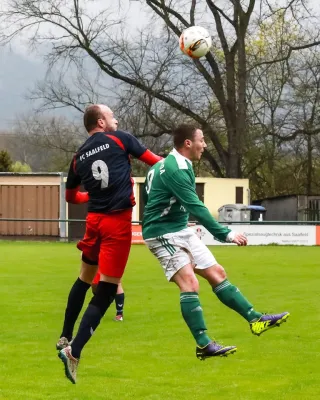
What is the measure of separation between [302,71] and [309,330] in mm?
39215

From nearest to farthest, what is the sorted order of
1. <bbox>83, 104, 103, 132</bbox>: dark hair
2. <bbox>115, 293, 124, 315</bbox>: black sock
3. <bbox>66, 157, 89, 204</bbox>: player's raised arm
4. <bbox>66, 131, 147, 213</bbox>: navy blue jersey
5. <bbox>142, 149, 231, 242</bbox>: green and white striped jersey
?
<bbox>142, 149, 231, 242</bbox>: green and white striped jersey
<bbox>66, 131, 147, 213</bbox>: navy blue jersey
<bbox>83, 104, 103, 132</bbox>: dark hair
<bbox>66, 157, 89, 204</bbox>: player's raised arm
<bbox>115, 293, 124, 315</bbox>: black sock

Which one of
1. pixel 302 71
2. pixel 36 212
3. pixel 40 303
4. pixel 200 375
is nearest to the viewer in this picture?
pixel 200 375

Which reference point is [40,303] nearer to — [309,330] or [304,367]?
[309,330]

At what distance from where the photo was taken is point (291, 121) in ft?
161

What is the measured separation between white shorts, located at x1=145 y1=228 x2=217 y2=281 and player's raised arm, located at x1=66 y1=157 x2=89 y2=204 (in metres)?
0.97

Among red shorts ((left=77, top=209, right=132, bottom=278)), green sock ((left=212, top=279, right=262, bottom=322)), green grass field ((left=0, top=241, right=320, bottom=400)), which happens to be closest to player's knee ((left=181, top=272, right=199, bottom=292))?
green sock ((left=212, top=279, right=262, bottom=322))

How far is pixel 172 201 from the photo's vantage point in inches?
293

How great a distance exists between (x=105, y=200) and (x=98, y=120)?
731 millimetres

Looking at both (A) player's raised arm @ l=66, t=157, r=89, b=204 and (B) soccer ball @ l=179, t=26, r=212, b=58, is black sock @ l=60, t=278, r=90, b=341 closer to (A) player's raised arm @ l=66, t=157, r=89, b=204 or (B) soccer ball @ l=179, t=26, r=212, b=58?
(A) player's raised arm @ l=66, t=157, r=89, b=204

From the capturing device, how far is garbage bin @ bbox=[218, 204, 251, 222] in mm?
37656

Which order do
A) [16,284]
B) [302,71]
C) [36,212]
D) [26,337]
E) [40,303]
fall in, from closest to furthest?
[26,337]
[40,303]
[16,284]
[36,212]
[302,71]

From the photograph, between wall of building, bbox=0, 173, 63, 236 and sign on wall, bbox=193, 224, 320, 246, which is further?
wall of building, bbox=0, 173, 63, 236

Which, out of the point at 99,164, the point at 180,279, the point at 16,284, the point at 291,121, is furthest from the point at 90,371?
the point at 291,121

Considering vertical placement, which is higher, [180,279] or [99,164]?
[99,164]
